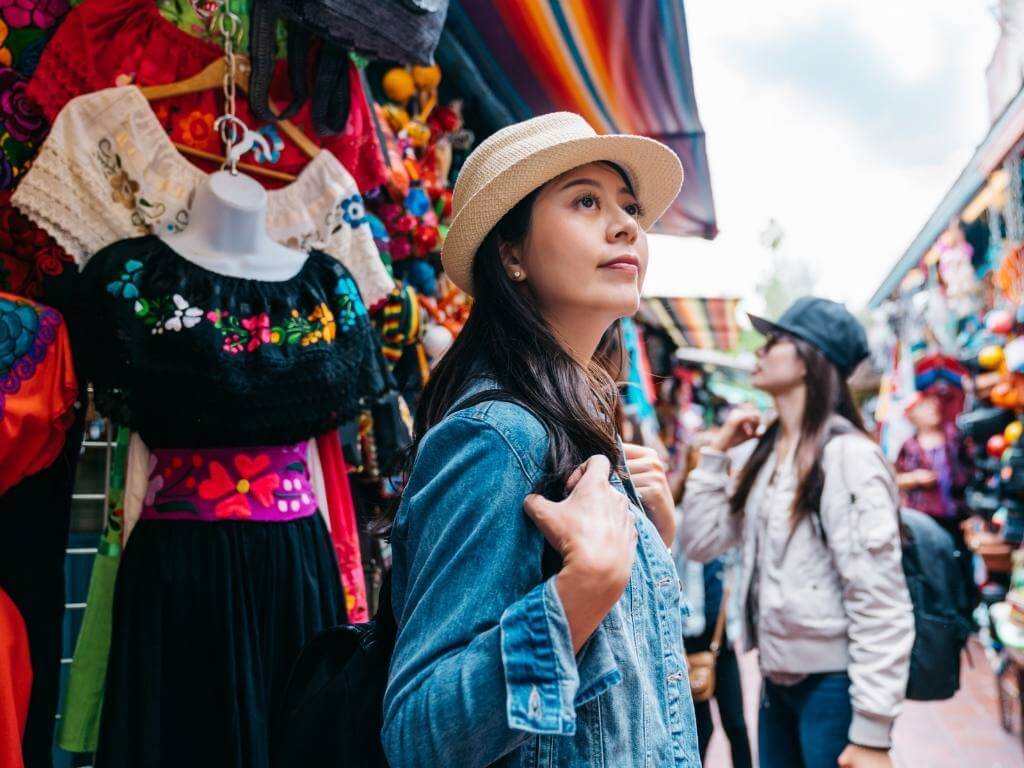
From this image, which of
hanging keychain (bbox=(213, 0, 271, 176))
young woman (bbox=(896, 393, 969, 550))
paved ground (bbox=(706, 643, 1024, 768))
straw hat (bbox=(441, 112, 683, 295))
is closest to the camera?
straw hat (bbox=(441, 112, 683, 295))

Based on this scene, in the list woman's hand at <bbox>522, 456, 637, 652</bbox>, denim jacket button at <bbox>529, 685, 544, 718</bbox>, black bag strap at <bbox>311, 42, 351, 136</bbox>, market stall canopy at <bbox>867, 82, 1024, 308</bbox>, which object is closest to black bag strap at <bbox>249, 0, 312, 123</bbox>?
black bag strap at <bbox>311, 42, 351, 136</bbox>

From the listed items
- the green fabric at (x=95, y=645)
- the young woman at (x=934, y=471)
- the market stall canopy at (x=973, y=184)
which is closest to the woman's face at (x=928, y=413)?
the young woman at (x=934, y=471)

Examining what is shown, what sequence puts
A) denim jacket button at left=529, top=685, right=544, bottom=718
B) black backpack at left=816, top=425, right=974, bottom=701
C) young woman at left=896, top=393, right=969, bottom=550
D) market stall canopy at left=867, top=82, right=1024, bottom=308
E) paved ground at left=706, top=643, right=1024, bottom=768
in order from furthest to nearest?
1. young woman at left=896, top=393, right=969, bottom=550
2. market stall canopy at left=867, top=82, right=1024, bottom=308
3. paved ground at left=706, top=643, right=1024, bottom=768
4. black backpack at left=816, top=425, right=974, bottom=701
5. denim jacket button at left=529, top=685, right=544, bottom=718

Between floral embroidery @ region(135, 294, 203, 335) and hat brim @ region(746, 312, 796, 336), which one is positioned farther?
hat brim @ region(746, 312, 796, 336)

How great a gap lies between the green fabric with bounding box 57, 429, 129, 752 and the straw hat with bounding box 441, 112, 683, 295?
3.31 ft

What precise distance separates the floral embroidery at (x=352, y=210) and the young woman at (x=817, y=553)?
4.98 feet

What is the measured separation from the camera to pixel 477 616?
852 millimetres

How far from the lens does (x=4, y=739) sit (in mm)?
1336

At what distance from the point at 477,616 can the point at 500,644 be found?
1.9 inches

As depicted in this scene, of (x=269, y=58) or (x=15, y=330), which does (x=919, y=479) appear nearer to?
(x=269, y=58)

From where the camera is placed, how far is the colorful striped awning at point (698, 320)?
7.70 metres

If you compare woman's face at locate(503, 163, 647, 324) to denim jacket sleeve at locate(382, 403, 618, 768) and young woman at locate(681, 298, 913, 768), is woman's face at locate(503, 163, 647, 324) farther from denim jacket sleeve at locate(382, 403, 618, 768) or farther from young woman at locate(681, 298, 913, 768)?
young woman at locate(681, 298, 913, 768)

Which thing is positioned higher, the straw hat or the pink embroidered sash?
the straw hat

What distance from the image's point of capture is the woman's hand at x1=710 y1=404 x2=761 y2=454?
2.78m
